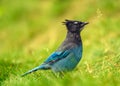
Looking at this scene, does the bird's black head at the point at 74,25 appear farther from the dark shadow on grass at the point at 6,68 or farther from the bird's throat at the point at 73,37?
the dark shadow on grass at the point at 6,68

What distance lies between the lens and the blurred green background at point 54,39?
7336mm

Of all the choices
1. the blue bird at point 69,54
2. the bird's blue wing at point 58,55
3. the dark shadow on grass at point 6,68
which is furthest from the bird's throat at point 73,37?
the dark shadow on grass at point 6,68

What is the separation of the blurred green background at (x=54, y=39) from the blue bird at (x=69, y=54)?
0.14 meters

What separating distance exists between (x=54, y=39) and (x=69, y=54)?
6278 mm

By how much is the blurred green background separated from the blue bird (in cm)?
14

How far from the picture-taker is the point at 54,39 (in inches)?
545

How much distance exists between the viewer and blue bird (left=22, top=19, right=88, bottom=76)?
7535 millimetres

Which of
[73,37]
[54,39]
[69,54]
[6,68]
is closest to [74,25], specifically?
[73,37]

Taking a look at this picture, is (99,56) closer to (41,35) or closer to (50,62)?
(50,62)

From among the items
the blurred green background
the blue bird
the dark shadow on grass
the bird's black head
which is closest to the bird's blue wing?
the blue bird

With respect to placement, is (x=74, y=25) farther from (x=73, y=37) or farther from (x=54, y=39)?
(x=54, y=39)

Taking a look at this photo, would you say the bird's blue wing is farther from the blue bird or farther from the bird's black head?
the bird's black head

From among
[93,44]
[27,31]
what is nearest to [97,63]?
[93,44]

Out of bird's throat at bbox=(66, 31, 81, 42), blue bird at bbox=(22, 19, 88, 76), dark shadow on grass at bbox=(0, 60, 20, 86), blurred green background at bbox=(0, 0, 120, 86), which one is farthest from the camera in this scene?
dark shadow on grass at bbox=(0, 60, 20, 86)
